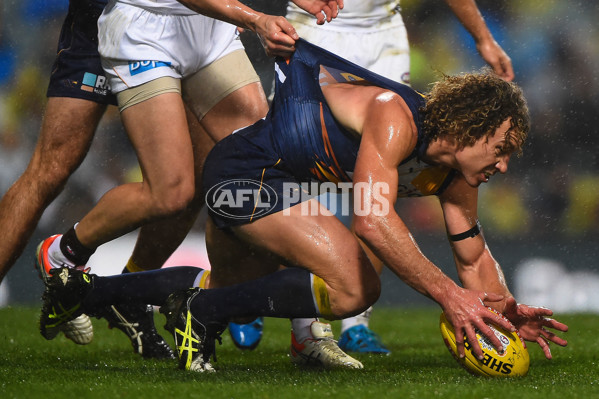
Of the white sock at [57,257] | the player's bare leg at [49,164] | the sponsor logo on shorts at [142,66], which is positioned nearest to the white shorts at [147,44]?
the sponsor logo on shorts at [142,66]

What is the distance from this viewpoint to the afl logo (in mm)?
3434

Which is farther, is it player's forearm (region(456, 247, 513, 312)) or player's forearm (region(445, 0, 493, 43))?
player's forearm (region(445, 0, 493, 43))

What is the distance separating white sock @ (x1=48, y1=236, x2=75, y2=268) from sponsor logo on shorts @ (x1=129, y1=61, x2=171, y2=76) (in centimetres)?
86

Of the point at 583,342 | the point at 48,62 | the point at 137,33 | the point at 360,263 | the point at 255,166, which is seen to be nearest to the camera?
the point at 360,263

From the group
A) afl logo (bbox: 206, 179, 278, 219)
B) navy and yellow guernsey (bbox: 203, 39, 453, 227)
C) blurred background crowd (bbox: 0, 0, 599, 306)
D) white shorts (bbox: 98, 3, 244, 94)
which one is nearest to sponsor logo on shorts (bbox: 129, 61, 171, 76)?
white shorts (bbox: 98, 3, 244, 94)

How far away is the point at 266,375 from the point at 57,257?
1252mm

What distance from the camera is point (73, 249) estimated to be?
12.9ft

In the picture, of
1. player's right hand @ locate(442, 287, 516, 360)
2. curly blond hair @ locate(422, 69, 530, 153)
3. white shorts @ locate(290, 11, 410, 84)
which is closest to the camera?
player's right hand @ locate(442, 287, 516, 360)

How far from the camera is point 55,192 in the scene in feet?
13.1

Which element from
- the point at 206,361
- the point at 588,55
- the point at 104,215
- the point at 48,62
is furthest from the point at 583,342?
the point at 48,62

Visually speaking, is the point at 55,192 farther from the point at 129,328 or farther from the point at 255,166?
the point at 255,166

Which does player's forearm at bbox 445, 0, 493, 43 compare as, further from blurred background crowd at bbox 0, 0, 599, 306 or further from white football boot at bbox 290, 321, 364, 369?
blurred background crowd at bbox 0, 0, 599, 306

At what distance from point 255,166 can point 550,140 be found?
5.07 m

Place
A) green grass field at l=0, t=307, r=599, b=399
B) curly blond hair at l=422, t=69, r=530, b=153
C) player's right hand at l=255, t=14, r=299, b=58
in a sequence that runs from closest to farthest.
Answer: green grass field at l=0, t=307, r=599, b=399, curly blond hair at l=422, t=69, r=530, b=153, player's right hand at l=255, t=14, r=299, b=58
